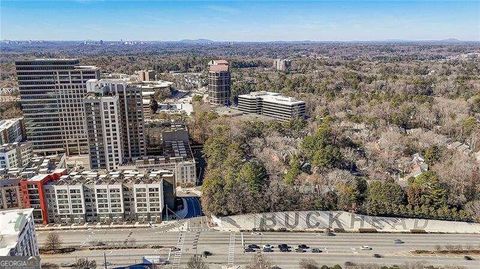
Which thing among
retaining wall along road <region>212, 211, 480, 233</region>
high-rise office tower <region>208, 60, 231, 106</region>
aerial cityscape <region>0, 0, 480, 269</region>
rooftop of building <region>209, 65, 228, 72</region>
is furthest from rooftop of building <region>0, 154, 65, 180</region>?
rooftop of building <region>209, 65, 228, 72</region>

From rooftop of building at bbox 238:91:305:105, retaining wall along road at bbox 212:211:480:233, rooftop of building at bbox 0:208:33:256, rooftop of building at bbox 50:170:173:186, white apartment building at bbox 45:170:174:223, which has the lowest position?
retaining wall along road at bbox 212:211:480:233

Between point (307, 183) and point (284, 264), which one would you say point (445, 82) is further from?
point (284, 264)

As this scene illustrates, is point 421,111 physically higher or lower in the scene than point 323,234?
higher

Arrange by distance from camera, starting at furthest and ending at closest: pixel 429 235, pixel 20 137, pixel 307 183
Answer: pixel 20 137 → pixel 307 183 → pixel 429 235

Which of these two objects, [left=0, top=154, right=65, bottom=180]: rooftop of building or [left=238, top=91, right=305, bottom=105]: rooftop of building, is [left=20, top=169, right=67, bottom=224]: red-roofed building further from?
[left=238, top=91, right=305, bottom=105]: rooftop of building

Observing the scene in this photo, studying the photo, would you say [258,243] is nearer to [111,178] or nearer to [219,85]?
[111,178]

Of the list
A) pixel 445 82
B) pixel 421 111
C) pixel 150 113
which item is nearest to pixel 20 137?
pixel 150 113

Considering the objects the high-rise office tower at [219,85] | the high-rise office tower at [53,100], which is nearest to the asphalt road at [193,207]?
the high-rise office tower at [53,100]

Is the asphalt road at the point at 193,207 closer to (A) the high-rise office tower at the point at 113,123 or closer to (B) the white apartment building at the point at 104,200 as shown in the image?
(B) the white apartment building at the point at 104,200
